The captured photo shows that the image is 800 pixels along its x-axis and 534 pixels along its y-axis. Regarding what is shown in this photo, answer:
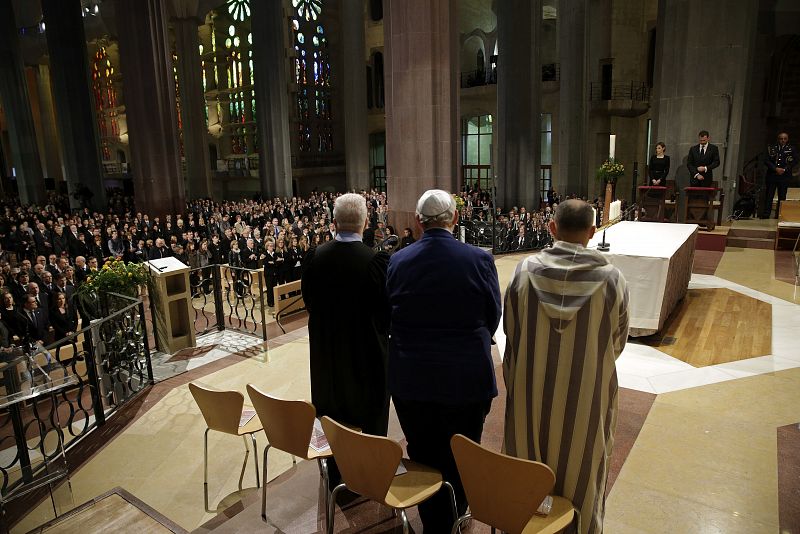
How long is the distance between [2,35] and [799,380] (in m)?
34.0

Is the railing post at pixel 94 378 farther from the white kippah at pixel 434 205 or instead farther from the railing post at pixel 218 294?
the white kippah at pixel 434 205

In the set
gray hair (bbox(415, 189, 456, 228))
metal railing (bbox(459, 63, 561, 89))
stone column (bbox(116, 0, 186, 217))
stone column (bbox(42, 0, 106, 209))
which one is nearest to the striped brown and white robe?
gray hair (bbox(415, 189, 456, 228))

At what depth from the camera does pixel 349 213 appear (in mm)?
3221

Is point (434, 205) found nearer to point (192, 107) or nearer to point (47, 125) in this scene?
point (192, 107)

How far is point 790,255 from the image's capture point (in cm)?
1134

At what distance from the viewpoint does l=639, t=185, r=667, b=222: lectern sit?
40.4ft

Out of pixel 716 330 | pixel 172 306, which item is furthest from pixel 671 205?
pixel 172 306

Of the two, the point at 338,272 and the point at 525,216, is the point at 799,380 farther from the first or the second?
the point at 525,216

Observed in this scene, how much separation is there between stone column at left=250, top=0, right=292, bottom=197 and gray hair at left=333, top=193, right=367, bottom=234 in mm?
25705

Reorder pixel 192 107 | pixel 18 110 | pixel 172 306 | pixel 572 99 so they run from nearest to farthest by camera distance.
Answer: pixel 172 306 < pixel 572 99 < pixel 18 110 < pixel 192 107

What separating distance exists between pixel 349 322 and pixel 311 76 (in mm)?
34857

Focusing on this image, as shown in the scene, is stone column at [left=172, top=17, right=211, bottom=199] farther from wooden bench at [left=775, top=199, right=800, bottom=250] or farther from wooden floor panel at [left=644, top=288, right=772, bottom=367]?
wooden floor panel at [left=644, top=288, right=772, bottom=367]

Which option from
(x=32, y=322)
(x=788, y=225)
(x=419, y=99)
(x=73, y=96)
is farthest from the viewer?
(x=73, y=96)

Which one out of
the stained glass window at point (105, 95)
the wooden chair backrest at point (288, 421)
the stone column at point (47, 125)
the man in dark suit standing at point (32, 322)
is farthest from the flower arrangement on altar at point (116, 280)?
the stained glass window at point (105, 95)
